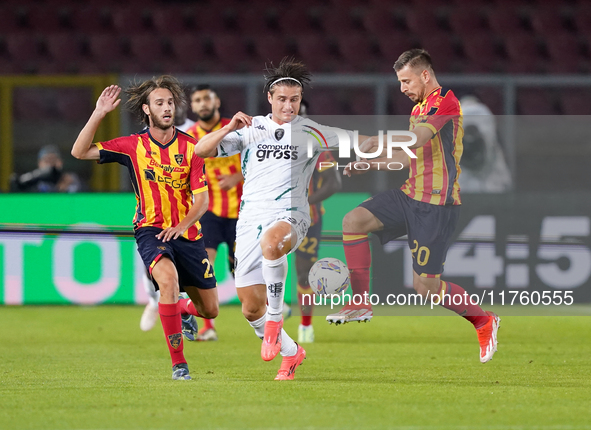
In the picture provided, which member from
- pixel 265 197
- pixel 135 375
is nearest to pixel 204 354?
pixel 135 375

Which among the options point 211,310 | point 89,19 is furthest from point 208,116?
point 89,19

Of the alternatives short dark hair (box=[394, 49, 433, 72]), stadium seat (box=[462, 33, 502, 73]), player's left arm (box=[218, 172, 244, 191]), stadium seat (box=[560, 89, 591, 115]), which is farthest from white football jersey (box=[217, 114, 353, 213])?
stadium seat (box=[462, 33, 502, 73])

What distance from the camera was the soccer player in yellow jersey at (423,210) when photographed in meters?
5.83

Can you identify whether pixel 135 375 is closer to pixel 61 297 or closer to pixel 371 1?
pixel 61 297

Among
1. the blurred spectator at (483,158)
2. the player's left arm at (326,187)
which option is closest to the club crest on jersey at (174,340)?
the player's left arm at (326,187)

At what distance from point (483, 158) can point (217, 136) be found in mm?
5187

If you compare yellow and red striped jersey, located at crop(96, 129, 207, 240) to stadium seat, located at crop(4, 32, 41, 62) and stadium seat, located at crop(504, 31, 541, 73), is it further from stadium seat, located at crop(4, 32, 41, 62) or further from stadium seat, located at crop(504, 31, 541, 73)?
stadium seat, located at crop(504, 31, 541, 73)

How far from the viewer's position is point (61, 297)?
393 inches

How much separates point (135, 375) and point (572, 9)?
1041 cm

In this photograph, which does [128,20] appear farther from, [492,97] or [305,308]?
[305,308]

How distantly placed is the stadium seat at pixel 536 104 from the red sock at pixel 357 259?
6658mm

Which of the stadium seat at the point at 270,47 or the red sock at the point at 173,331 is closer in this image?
the red sock at the point at 173,331

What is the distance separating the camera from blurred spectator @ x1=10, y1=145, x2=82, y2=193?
10.4 metres

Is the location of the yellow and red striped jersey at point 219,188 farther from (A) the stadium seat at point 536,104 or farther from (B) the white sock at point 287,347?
(A) the stadium seat at point 536,104
